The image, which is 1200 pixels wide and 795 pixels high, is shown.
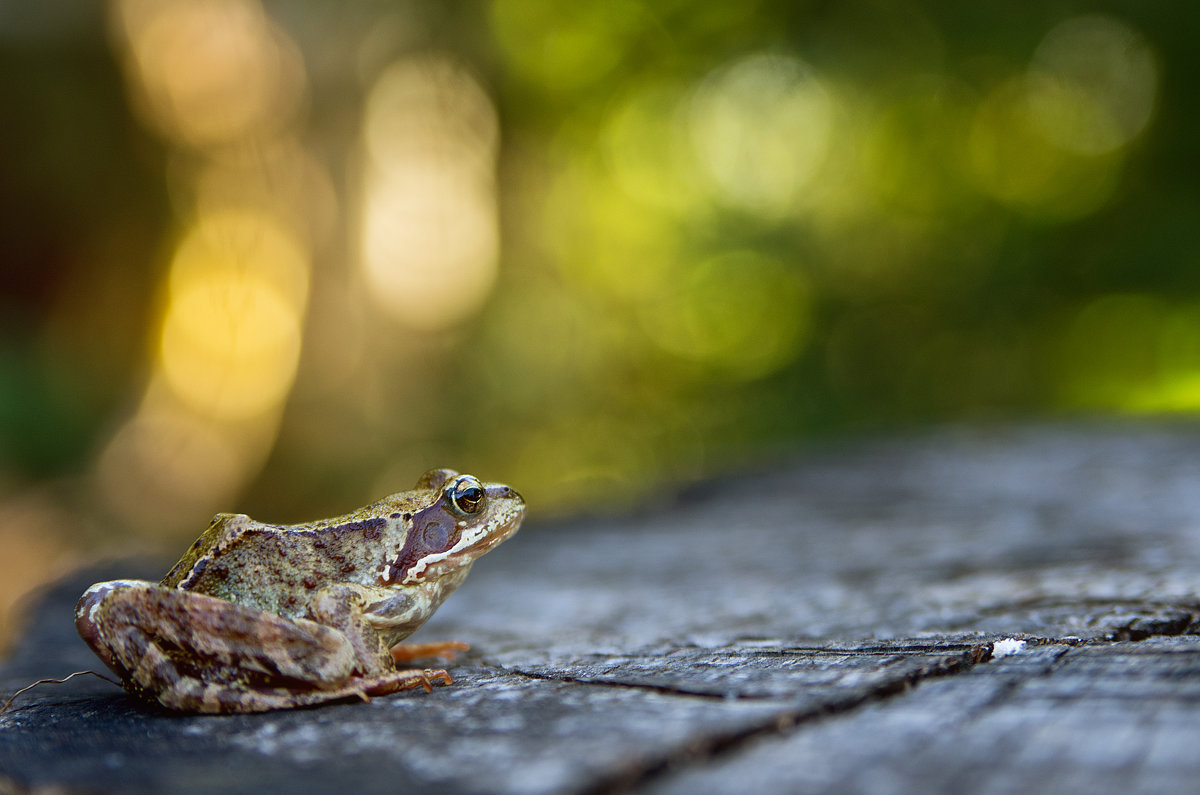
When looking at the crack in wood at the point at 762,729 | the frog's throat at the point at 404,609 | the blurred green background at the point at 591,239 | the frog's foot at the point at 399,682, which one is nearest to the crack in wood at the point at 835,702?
the crack in wood at the point at 762,729

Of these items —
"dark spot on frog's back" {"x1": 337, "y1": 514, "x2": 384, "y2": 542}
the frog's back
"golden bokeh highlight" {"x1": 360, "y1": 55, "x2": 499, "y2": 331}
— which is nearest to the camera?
the frog's back

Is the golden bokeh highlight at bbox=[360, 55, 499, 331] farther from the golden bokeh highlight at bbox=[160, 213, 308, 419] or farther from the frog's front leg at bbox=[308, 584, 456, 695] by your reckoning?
the frog's front leg at bbox=[308, 584, 456, 695]

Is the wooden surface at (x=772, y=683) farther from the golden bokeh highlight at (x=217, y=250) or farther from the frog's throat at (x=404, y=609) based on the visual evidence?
the golden bokeh highlight at (x=217, y=250)

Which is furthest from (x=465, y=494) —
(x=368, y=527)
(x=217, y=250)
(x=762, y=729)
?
(x=217, y=250)

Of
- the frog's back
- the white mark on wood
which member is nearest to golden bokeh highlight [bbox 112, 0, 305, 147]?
the frog's back

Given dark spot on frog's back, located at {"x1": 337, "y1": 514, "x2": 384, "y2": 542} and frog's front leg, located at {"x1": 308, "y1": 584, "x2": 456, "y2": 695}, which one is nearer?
frog's front leg, located at {"x1": 308, "y1": 584, "x2": 456, "y2": 695}

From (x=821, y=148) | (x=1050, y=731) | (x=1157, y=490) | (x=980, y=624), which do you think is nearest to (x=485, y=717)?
(x=1050, y=731)

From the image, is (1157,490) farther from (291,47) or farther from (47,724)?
(291,47)
